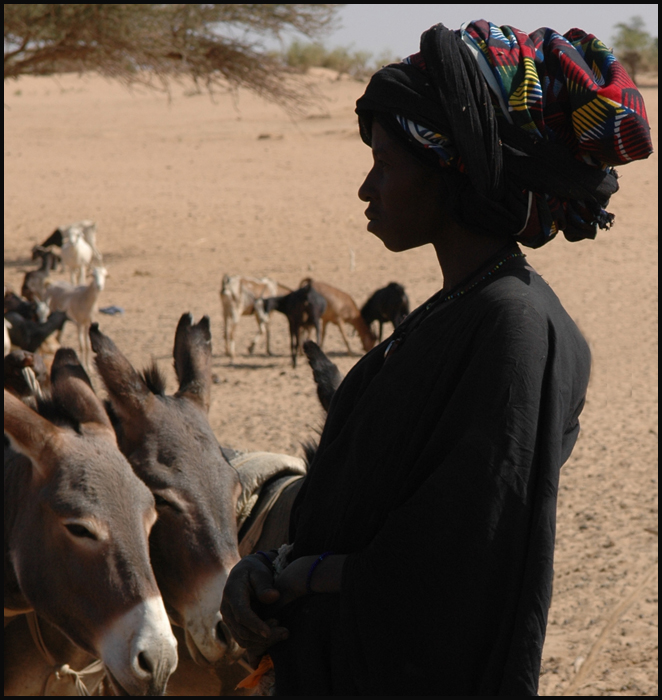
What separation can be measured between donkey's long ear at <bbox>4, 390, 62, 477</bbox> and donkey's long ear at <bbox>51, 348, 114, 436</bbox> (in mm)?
168

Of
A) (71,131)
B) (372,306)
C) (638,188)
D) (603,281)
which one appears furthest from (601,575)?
(71,131)

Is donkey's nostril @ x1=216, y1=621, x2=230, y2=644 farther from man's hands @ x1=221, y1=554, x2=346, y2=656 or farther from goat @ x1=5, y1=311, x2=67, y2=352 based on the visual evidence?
goat @ x1=5, y1=311, x2=67, y2=352

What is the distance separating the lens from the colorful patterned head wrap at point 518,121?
5.20ft

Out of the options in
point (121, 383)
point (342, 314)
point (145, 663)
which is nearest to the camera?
point (145, 663)

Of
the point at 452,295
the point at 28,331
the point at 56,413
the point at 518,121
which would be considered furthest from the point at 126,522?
the point at 28,331

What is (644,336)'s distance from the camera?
37.4 ft

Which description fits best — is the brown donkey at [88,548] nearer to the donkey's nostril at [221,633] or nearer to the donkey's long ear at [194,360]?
the donkey's nostril at [221,633]

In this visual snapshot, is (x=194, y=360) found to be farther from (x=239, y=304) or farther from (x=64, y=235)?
(x=64, y=235)

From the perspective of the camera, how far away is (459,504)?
4.87ft

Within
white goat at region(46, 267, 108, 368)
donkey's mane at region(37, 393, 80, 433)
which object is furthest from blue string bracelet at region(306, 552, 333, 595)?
white goat at region(46, 267, 108, 368)

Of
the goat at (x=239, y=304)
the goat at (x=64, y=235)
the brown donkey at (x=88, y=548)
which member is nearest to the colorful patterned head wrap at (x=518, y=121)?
the brown donkey at (x=88, y=548)

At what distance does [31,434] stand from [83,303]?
9687 mm

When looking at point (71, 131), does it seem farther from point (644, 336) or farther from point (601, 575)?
point (601, 575)

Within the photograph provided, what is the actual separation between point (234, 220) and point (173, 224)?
151 cm
